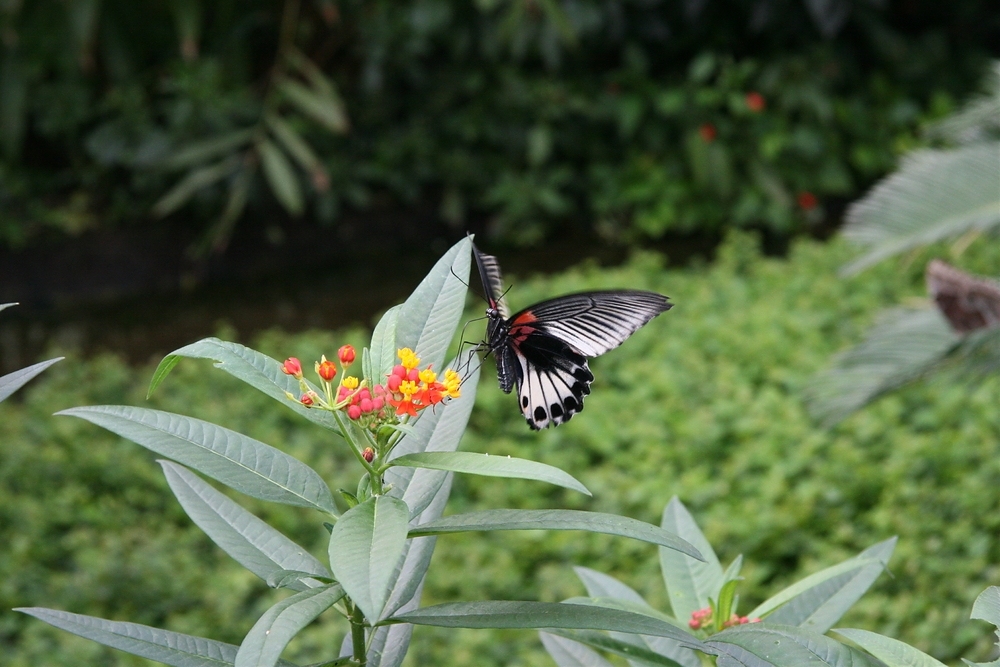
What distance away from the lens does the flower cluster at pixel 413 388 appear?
0.68 meters

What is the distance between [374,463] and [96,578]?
181cm

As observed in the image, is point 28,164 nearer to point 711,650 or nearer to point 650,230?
point 650,230

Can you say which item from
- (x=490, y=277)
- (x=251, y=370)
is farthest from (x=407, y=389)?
(x=490, y=277)

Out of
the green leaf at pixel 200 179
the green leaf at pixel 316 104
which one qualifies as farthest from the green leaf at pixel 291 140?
the green leaf at pixel 200 179

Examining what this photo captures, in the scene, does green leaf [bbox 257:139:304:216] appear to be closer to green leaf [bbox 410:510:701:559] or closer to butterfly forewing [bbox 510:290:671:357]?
butterfly forewing [bbox 510:290:671:357]

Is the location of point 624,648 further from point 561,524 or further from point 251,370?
point 251,370

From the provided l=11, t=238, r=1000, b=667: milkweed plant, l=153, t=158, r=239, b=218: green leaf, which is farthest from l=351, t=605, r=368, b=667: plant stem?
l=153, t=158, r=239, b=218: green leaf

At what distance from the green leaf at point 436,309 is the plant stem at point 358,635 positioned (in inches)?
7.9

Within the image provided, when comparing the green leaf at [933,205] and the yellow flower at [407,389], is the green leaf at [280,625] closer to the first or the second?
the yellow flower at [407,389]

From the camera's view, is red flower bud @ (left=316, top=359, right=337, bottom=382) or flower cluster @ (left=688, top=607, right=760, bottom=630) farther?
flower cluster @ (left=688, top=607, right=760, bottom=630)

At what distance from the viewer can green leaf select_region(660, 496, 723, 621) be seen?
0.91 meters

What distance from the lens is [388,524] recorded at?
0.61 meters

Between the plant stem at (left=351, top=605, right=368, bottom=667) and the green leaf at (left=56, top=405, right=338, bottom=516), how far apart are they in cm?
7

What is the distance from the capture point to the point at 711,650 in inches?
26.5
